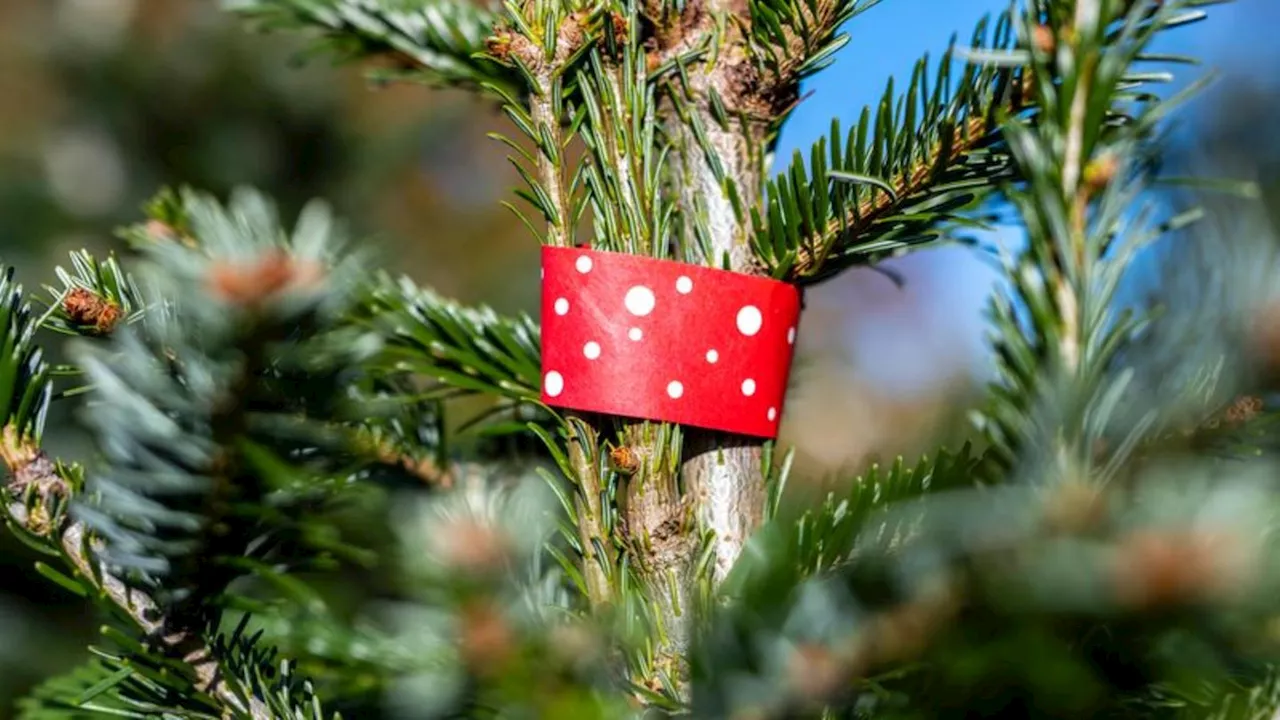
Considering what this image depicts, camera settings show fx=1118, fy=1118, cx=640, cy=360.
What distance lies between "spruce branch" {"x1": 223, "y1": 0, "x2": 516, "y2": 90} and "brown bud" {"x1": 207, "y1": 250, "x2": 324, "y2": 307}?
0.85 feet

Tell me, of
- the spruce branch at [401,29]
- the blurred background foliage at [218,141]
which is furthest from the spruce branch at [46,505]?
the blurred background foliage at [218,141]

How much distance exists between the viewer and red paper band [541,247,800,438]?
0.36m

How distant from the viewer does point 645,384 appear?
36 cm

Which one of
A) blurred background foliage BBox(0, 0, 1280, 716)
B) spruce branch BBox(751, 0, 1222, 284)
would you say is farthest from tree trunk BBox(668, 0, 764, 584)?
blurred background foliage BBox(0, 0, 1280, 716)

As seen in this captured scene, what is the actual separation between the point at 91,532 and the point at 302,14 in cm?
35

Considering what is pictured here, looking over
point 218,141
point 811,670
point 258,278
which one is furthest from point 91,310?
point 218,141

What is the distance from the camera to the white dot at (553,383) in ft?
1.21

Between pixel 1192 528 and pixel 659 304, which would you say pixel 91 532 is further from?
pixel 1192 528

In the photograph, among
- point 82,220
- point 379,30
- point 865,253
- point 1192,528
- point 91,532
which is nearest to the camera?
point 1192,528

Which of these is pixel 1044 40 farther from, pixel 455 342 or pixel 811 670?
pixel 455 342

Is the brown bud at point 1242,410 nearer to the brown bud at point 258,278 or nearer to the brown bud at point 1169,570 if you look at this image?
the brown bud at point 1169,570

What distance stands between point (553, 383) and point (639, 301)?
0.04 metres

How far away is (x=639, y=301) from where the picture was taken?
359 mm

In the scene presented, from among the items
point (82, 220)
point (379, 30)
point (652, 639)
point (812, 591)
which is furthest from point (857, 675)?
point (82, 220)
